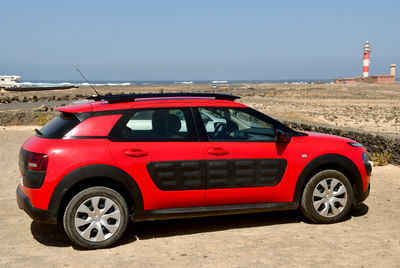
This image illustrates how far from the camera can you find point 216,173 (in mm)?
5383

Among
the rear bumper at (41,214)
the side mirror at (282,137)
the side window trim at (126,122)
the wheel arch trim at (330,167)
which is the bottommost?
the rear bumper at (41,214)

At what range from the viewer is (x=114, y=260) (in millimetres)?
4820

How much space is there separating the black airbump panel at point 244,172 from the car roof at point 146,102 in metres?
0.76

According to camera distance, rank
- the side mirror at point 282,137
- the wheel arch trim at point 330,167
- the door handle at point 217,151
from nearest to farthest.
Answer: the door handle at point 217,151
the side mirror at point 282,137
the wheel arch trim at point 330,167

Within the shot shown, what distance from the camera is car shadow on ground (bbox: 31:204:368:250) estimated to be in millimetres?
5598

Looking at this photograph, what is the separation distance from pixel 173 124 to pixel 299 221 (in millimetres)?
2118

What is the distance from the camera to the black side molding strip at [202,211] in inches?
207

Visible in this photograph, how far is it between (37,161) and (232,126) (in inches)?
90.7

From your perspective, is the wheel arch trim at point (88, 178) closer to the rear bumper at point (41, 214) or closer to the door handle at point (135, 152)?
the rear bumper at point (41, 214)

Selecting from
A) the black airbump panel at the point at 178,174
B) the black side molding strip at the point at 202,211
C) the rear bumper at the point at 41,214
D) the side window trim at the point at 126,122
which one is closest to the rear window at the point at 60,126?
the side window trim at the point at 126,122

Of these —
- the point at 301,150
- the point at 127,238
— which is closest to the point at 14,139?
the point at 127,238

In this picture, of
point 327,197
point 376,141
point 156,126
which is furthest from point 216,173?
point 376,141

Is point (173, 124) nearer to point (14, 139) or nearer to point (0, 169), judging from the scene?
point (0, 169)

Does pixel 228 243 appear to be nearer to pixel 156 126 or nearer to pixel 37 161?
pixel 156 126
